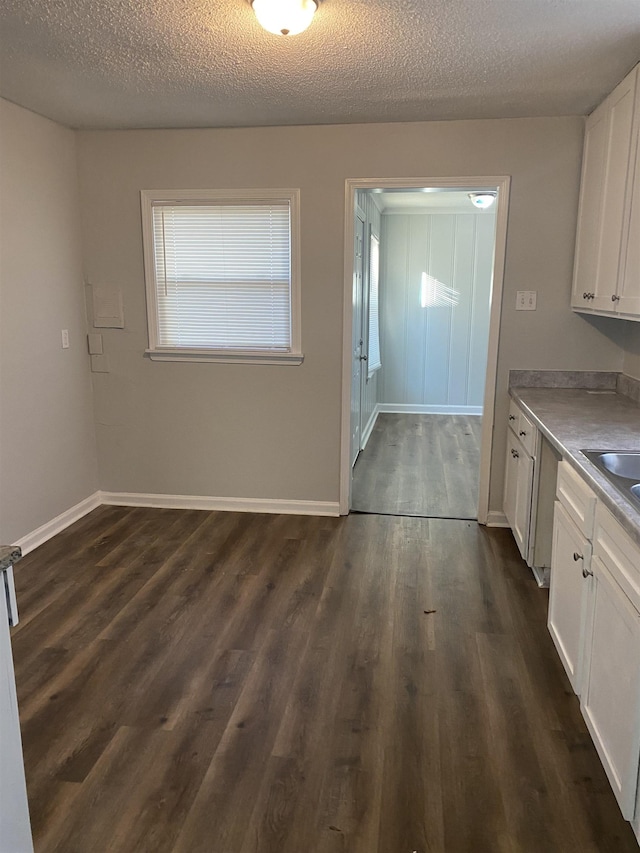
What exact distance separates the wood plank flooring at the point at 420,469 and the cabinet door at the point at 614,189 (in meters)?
1.75

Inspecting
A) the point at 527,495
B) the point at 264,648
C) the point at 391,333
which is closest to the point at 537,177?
the point at 527,495

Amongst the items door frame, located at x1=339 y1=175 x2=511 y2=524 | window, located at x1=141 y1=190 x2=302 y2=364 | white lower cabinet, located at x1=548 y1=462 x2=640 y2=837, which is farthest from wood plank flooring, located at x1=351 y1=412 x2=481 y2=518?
white lower cabinet, located at x1=548 y1=462 x2=640 y2=837

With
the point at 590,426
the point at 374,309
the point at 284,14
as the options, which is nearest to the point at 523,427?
the point at 590,426

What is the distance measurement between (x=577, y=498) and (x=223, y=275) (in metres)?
2.72

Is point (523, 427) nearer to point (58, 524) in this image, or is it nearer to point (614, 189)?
point (614, 189)

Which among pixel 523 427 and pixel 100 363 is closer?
pixel 523 427

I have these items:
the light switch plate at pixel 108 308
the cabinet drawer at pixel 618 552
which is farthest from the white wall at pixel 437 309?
the cabinet drawer at pixel 618 552

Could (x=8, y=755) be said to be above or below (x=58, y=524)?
above

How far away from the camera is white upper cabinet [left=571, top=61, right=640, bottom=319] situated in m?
2.67

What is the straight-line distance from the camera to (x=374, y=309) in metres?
6.49

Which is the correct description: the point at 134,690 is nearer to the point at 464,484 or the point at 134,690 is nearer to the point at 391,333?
the point at 464,484

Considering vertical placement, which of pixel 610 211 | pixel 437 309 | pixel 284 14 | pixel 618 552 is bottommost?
pixel 618 552

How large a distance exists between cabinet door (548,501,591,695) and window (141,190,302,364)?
2123 millimetres

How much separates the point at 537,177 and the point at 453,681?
2829mm
